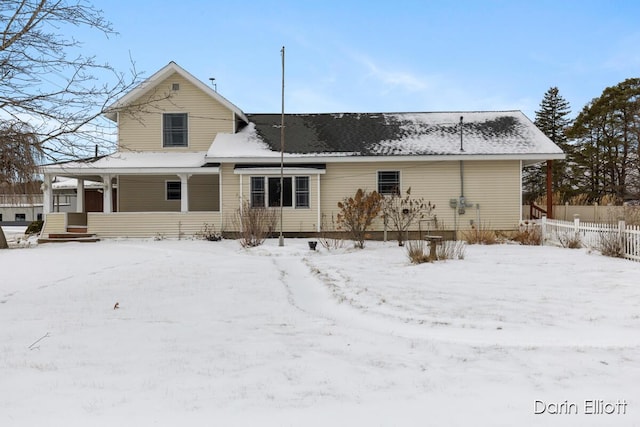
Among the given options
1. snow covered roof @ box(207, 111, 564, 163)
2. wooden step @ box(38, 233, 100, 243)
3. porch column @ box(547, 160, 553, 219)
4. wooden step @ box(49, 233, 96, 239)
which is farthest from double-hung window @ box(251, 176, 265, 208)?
porch column @ box(547, 160, 553, 219)

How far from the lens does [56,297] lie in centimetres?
782

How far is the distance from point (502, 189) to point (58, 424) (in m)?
18.9

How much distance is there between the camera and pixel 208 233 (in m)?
19.2

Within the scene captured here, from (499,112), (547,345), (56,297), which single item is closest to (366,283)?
(547,345)

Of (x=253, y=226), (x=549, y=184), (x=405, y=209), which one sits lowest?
(x=253, y=226)

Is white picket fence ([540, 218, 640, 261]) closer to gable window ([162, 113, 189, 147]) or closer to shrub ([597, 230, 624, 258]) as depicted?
shrub ([597, 230, 624, 258])

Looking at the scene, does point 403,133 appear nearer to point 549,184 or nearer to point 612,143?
point 549,184

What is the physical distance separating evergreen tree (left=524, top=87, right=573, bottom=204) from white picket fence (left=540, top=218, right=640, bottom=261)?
1057 inches

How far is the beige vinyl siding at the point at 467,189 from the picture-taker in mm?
19344

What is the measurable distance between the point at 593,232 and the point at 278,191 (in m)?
11.6

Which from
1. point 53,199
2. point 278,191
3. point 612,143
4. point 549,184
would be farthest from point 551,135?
point 53,199

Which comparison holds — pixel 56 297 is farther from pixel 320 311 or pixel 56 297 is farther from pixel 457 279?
pixel 457 279

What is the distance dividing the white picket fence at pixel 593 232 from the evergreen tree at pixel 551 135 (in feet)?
88.1

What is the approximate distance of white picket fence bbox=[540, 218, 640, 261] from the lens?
11.7 m
